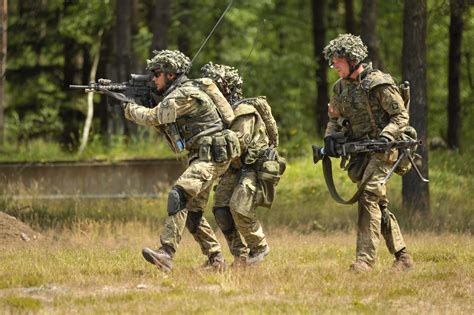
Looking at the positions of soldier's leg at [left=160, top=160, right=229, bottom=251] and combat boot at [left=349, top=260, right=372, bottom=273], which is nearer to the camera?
soldier's leg at [left=160, top=160, right=229, bottom=251]

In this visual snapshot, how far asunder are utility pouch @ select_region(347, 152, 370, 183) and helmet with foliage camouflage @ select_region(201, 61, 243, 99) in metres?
1.41

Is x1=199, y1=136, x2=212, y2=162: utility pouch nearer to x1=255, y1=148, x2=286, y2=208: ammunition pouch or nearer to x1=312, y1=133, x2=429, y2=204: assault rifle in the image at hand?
x1=255, y1=148, x2=286, y2=208: ammunition pouch

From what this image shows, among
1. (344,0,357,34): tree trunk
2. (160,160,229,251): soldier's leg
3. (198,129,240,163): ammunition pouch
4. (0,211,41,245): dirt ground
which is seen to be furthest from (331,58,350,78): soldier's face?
(344,0,357,34): tree trunk

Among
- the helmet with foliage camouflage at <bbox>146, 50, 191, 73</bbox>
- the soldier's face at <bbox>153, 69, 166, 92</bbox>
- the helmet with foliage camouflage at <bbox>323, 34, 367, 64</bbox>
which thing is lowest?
the soldier's face at <bbox>153, 69, 166, 92</bbox>

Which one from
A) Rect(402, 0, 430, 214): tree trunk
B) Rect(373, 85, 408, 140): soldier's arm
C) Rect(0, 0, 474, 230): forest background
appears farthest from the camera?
Rect(0, 0, 474, 230): forest background

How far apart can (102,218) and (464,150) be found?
420 inches

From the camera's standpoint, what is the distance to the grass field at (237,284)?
32.9 ft

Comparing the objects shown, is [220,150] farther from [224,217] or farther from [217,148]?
[224,217]

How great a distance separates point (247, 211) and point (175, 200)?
868mm

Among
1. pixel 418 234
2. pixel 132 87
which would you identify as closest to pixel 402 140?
pixel 132 87

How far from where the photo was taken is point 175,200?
11.6 metres

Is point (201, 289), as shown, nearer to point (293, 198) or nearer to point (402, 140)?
point (402, 140)

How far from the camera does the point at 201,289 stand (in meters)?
10.8

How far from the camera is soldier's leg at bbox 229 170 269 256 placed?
1208 centimetres
